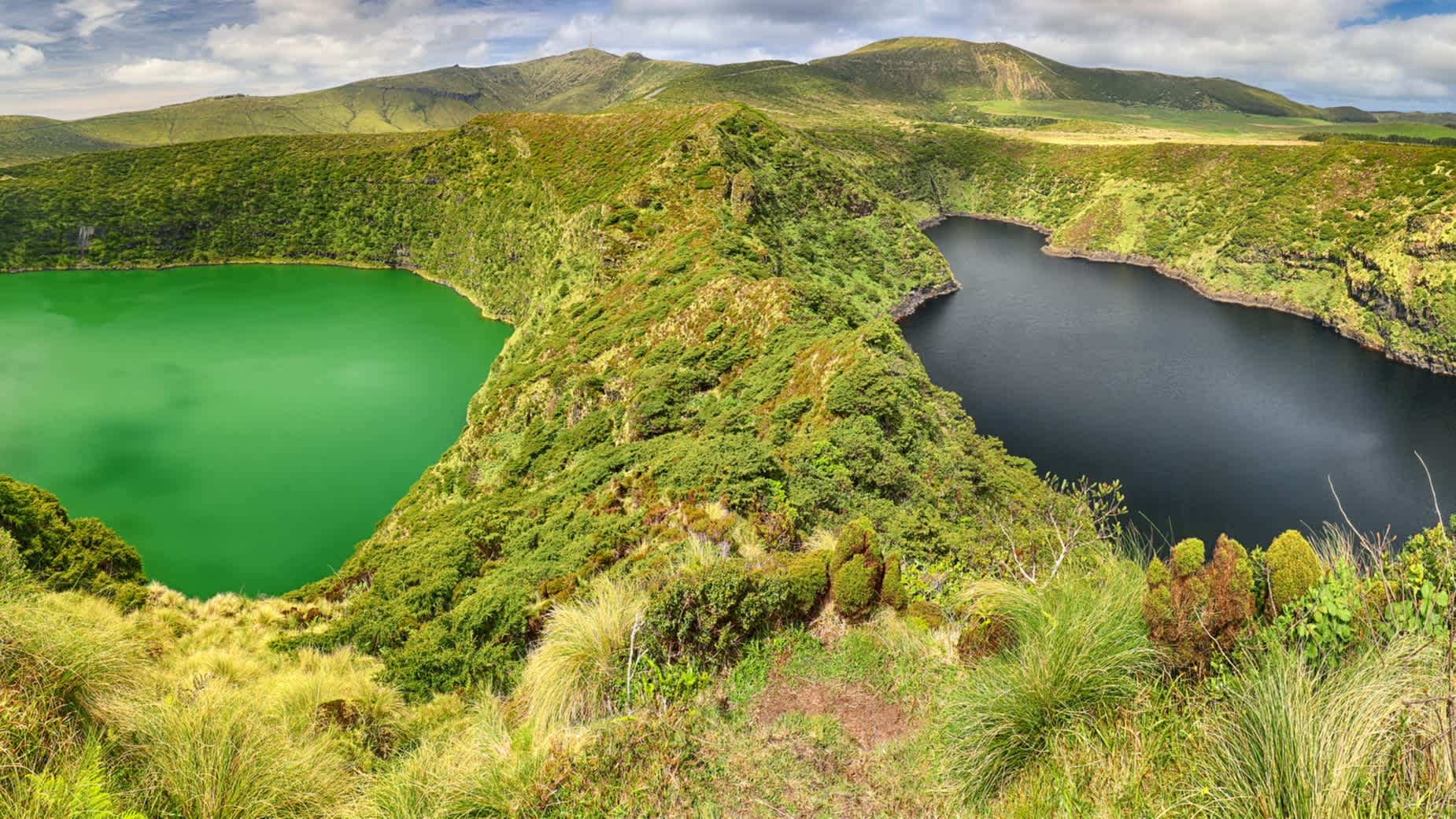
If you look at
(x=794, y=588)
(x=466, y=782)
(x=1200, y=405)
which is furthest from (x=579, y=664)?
(x=1200, y=405)

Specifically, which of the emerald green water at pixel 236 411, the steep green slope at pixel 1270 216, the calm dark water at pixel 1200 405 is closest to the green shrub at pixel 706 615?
the calm dark water at pixel 1200 405

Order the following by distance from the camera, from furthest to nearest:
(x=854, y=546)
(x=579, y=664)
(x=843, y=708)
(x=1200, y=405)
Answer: (x=1200, y=405) < (x=854, y=546) < (x=579, y=664) < (x=843, y=708)

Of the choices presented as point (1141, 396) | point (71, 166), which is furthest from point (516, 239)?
point (71, 166)

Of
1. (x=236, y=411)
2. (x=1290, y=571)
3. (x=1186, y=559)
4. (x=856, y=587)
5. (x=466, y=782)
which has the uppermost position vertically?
(x=1290, y=571)

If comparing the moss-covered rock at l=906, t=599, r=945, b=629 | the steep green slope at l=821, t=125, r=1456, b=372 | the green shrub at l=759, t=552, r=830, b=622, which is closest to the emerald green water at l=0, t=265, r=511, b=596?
the green shrub at l=759, t=552, r=830, b=622

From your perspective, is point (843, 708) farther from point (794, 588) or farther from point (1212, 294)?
point (1212, 294)
